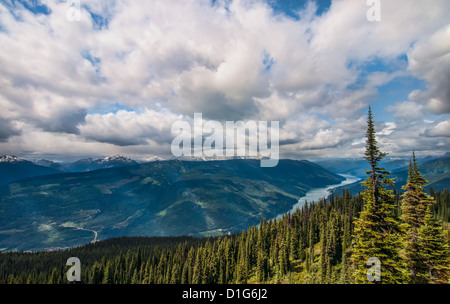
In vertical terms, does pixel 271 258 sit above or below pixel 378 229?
below

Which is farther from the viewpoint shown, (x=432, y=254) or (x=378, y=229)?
(x=432, y=254)

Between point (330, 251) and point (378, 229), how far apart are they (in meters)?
55.7

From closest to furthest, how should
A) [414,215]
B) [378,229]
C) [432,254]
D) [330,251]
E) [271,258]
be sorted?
[378,229] → [432,254] → [414,215] → [330,251] → [271,258]

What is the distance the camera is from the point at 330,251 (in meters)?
66.9

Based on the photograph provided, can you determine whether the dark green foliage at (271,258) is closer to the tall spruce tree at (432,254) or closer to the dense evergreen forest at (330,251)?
the dense evergreen forest at (330,251)

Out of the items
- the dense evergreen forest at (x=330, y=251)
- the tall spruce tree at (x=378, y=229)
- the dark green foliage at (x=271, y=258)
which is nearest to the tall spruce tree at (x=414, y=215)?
the dense evergreen forest at (x=330, y=251)

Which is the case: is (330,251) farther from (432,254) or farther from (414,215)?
(432,254)

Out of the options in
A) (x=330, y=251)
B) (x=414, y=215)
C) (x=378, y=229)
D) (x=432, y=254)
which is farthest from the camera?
(x=330, y=251)

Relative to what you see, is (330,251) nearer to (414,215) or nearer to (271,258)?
(271,258)

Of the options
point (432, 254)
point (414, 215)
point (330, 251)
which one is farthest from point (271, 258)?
point (432, 254)

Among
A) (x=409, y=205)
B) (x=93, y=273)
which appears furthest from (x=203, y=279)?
(x=409, y=205)

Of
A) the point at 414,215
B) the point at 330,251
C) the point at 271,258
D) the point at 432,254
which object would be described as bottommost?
the point at 271,258
